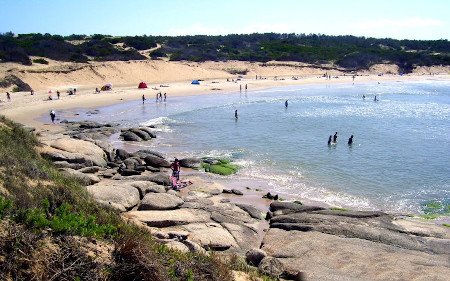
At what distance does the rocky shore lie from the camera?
44.3ft

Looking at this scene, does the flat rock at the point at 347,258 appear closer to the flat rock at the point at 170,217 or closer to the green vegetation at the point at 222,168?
the flat rock at the point at 170,217

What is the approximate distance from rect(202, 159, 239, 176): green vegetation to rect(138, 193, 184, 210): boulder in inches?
324

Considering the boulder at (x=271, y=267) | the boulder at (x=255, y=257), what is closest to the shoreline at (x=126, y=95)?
the boulder at (x=255, y=257)

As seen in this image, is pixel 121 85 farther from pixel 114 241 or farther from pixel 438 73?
pixel 438 73

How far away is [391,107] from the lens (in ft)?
191

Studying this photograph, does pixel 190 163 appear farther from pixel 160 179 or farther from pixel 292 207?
pixel 292 207

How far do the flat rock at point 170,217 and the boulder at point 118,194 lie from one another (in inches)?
31.8

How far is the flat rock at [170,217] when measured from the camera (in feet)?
53.8

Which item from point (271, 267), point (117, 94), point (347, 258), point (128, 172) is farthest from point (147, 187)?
point (117, 94)

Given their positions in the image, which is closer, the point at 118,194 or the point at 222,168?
the point at 118,194

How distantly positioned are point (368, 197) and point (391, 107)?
38103mm

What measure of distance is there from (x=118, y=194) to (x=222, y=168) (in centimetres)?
1058

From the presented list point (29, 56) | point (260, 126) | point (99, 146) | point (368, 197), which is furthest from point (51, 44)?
point (368, 197)

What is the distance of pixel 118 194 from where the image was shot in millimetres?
18125
